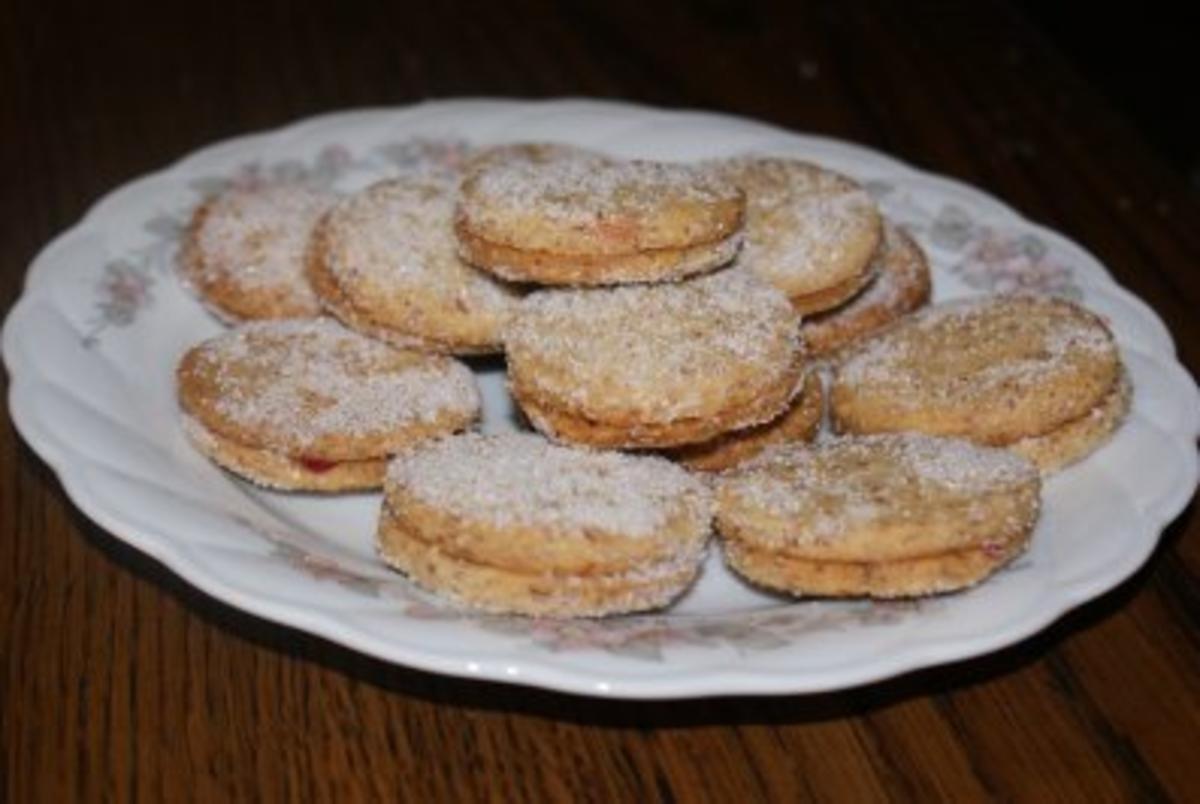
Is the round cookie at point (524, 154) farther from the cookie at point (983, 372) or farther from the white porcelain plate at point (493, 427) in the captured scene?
the cookie at point (983, 372)

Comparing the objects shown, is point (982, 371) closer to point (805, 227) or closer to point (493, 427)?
point (805, 227)

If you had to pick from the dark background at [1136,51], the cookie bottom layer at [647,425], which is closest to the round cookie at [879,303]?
the cookie bottom layer at [647,425]

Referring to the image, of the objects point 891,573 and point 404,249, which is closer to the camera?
point 891,573

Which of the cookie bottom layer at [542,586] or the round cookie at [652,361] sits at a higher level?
the round cookie at [652,361]

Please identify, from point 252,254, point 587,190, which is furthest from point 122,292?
point 587,190

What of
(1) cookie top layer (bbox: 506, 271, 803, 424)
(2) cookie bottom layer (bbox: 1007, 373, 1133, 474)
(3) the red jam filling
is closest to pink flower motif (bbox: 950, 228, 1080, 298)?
(2) cookie bottom layer (bbox: 1007, 373, 1133, 474)

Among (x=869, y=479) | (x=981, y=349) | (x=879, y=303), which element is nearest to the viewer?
(x=869, y=479)

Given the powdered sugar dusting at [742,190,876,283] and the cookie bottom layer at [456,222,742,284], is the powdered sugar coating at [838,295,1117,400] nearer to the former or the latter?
the powdered sugar dusting at [742,190,876,283]
